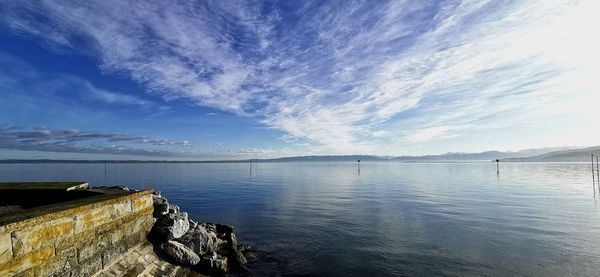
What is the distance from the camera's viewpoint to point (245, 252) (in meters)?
15.7

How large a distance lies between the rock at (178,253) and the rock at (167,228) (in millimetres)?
374

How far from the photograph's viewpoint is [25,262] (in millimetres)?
5938

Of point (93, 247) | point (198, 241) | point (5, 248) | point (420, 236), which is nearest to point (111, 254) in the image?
point (93, 247)

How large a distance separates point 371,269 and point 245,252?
652cm

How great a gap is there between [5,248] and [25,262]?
27.9 inches

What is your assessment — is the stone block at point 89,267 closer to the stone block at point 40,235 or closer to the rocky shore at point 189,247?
the stone block at point 40,235

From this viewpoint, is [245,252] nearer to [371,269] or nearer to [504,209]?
[371,269]

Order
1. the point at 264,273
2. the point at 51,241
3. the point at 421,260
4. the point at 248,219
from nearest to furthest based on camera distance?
the point at 51,241
the point at 264,273
the point at 421,260
the point at 248,219

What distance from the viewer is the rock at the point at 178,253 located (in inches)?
428

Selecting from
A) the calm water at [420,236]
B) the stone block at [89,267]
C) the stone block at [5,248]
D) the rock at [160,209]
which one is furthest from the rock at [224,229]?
→ the stone block at [5,248]

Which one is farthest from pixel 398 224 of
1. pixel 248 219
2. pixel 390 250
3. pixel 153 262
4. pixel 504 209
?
pixel 153 262

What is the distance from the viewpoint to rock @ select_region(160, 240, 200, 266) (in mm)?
10859

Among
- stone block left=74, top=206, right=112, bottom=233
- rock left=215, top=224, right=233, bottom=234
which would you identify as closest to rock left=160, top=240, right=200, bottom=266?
stone block left=74, top=206, right=112, bottom=233

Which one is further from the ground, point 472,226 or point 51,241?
point 51,241
